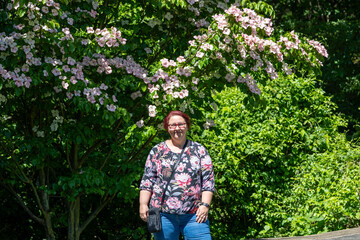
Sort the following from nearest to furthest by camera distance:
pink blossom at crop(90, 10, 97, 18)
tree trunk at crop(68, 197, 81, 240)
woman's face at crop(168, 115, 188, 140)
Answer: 1. woman's face at crop(168, 115, 188, 140)
2. pink blossom at crop(90, 10, 97, 18)
3. tree trunk at crop(68, 197, 81, 240)

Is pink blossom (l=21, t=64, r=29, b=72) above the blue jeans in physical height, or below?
above

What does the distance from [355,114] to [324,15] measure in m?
3.07

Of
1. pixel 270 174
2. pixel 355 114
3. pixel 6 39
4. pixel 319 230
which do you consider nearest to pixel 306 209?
pixel 319 230

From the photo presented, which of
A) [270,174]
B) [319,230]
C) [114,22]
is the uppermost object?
[114,22]

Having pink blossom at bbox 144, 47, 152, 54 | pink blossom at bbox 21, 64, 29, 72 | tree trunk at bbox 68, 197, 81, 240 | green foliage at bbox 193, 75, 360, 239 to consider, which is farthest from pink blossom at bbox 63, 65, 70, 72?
green foliage at bbox 193, 75, 360, 239

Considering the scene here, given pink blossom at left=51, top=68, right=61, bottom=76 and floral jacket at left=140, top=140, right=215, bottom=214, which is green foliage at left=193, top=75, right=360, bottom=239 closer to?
pink blossom at left=51, top=68, right=61, bottom=76

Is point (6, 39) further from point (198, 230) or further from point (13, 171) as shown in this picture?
point (198, 230)

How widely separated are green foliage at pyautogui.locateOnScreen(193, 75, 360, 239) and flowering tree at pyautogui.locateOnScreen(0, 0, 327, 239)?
136 centimetres

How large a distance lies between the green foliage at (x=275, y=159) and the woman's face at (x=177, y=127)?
2596mm

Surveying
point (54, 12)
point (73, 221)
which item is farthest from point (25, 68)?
point (73, 221)

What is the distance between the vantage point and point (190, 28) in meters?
4.91

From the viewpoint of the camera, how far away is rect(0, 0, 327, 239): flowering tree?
4.07 meters

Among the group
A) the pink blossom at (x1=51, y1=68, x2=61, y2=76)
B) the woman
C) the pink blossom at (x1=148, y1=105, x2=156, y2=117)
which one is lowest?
the woman

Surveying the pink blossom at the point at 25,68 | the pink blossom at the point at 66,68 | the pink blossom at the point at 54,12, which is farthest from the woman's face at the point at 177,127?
the pink blossom at the point at 54,12
